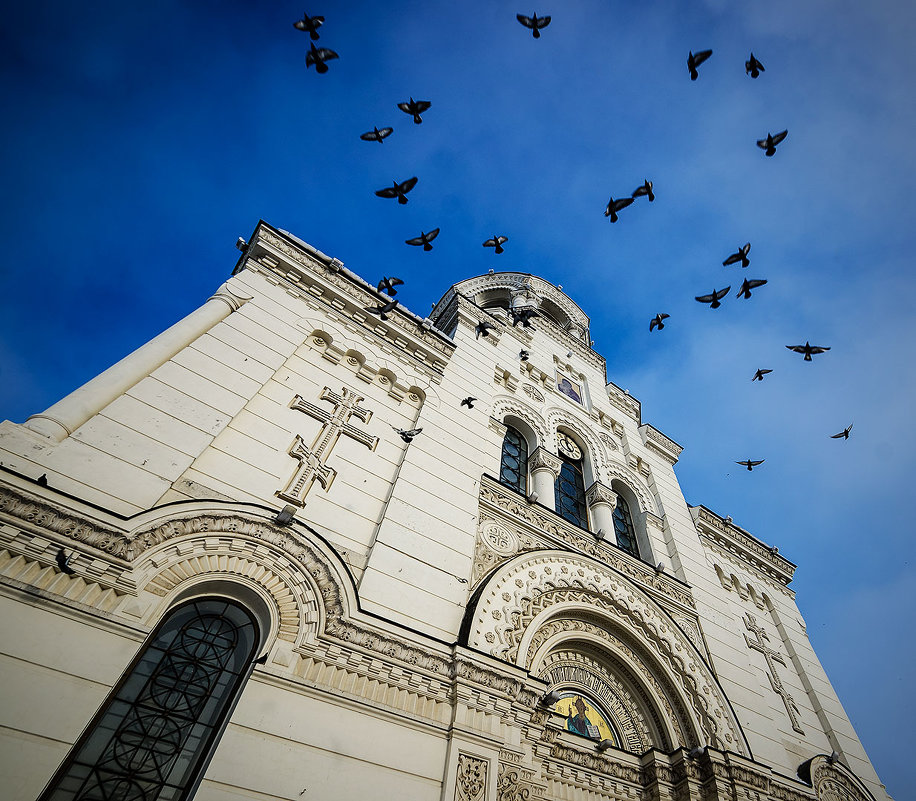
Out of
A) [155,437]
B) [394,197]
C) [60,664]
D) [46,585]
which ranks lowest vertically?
[60,664]

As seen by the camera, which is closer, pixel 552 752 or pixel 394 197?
pixel 552 752

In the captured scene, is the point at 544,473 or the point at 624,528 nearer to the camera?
the point at 544,473

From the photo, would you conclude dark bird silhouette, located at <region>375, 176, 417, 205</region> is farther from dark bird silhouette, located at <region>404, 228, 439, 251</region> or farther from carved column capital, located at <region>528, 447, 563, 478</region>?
carved column capital, located at <region>528, 447, 563, 478</region>

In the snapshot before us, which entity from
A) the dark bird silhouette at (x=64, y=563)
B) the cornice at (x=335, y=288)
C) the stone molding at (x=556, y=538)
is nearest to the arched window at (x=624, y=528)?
the stone molding at (x=556, y=538)

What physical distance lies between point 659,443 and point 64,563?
13.7 m

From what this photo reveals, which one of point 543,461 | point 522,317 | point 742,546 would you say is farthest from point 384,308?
point 742,546

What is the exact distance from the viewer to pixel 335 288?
981cm

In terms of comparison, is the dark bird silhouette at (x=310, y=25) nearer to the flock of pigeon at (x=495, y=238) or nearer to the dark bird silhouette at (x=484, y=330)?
the flock of pigeon at (x=495, y=238)

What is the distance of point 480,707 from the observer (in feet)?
19.2

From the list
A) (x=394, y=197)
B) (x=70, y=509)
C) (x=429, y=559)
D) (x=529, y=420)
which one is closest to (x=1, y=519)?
(x=70, y=509)

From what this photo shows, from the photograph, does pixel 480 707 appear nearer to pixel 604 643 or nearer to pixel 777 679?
pixel 604 643

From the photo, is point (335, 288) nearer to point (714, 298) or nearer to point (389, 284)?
point (389, 284)

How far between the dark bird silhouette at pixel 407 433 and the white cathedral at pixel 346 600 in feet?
0.37

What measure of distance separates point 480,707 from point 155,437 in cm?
484
